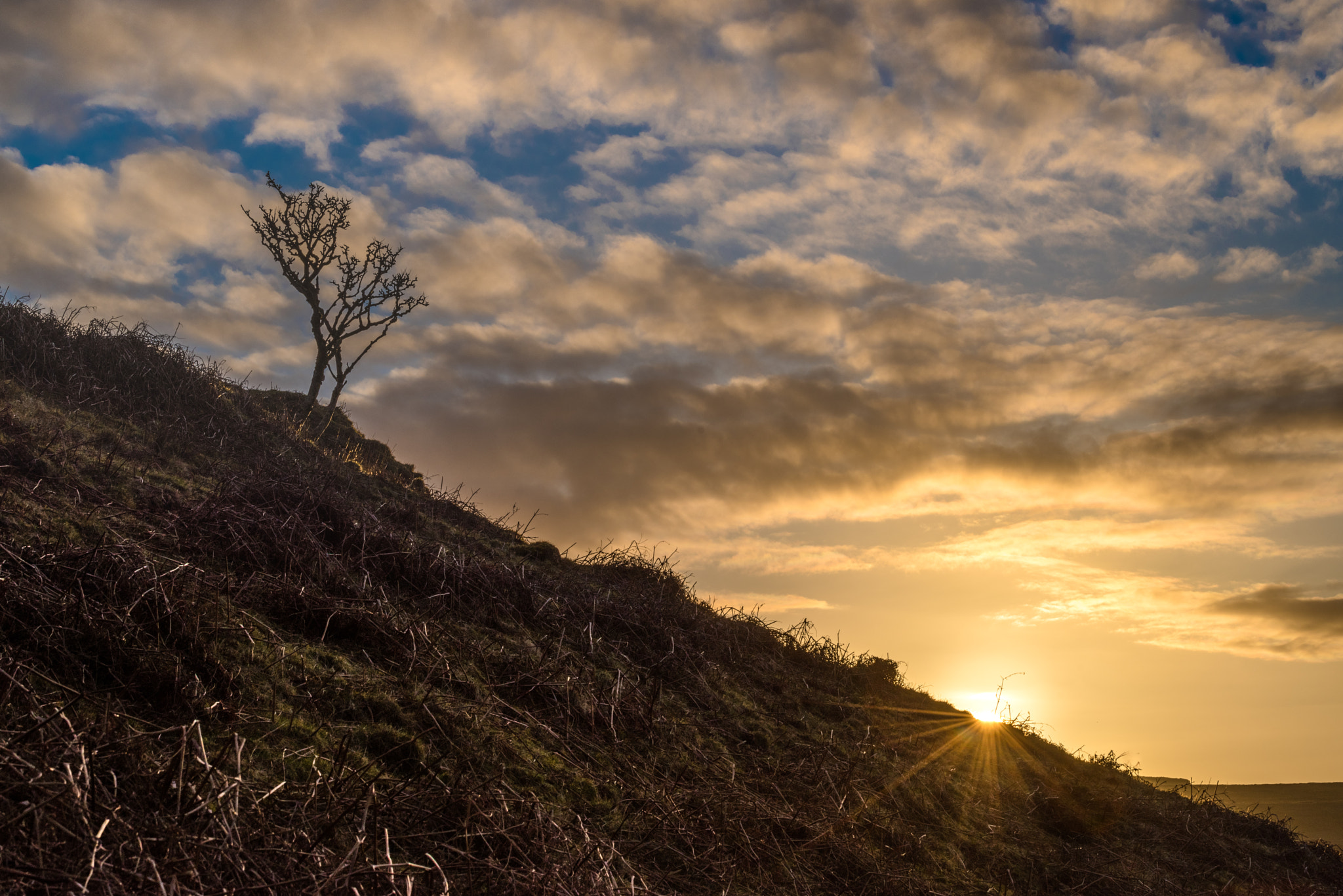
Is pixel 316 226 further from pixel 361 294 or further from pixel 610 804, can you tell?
pixel 610 804

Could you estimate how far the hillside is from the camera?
3752 mm

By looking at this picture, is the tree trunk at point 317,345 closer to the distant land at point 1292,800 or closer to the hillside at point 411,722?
the hillside at point 411,722

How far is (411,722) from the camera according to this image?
591 cm

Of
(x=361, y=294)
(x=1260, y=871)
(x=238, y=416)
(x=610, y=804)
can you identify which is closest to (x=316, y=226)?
(x=361, y=294)

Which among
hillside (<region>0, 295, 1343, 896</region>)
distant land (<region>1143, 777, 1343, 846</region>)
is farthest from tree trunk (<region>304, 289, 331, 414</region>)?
distant land (<region>1143, 777, 1343, 846</region>)

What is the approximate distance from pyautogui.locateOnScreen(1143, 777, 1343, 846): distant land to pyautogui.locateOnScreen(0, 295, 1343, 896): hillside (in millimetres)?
529

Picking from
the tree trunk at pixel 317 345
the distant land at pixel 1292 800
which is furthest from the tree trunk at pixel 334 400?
the distant land at pixel 1292 800

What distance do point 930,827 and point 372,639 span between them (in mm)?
6432

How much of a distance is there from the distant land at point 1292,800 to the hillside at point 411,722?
1.73ft

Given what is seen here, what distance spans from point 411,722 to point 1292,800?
29.5 metres

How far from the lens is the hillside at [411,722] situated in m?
3.75

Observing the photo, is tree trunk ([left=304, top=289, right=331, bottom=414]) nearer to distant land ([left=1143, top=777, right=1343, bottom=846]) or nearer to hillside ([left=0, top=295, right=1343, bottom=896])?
hillside ([left=0, top=295, right=1343, bottom=896])

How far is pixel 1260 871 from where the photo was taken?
458 inches

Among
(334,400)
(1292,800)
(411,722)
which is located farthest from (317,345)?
(1292,800)
